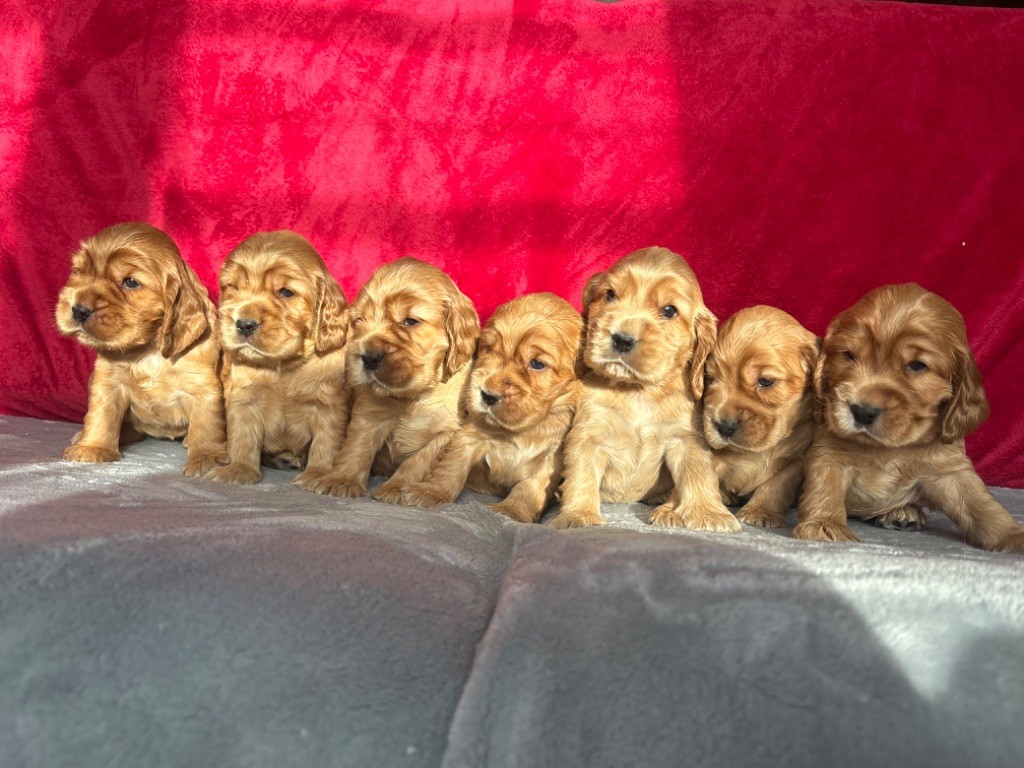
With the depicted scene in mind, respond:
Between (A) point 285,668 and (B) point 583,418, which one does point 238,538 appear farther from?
(B) point 583,418

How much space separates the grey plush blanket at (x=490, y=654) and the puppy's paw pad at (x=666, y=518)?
907 millimetres

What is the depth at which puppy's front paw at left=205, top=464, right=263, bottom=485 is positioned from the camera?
3.66 metres

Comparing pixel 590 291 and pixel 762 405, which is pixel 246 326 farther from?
pixel 762 405

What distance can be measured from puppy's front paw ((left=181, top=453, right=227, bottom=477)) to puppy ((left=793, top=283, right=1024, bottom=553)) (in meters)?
2.50

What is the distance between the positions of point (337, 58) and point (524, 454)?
8.08 feet

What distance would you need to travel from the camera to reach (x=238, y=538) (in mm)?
2443

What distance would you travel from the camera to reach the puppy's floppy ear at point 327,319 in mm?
4043

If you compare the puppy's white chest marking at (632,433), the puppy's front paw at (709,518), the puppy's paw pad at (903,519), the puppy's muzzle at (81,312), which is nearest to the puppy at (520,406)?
the puppy's white chest marking at (632,433)

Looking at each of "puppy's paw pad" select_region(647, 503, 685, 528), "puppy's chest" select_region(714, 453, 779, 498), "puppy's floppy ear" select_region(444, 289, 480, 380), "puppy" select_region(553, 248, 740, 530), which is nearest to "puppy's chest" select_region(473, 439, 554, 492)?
"puppy" select_region(553, 248, 740, 530)

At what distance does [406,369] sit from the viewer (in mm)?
3787

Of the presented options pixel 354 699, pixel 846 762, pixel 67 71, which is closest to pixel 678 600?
pixel 846 762

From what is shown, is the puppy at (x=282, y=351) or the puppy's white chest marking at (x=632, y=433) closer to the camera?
the puppy's white chest marking at (x=632, y=433)

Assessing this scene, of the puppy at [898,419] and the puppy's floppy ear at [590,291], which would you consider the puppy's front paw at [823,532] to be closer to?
the puppy at [898,419]

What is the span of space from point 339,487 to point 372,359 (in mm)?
568
